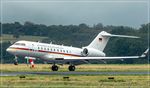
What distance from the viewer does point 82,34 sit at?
125938 mm

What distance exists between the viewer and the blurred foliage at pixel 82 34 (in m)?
111

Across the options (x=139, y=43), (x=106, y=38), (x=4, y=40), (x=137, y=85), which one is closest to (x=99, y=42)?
(x=106, y=38)

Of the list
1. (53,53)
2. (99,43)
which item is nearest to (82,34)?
(99,43)

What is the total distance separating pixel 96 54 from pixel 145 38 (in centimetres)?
4884

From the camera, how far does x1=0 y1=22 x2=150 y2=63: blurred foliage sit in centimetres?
11112

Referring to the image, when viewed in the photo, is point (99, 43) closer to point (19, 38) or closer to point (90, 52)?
point (90, 52)

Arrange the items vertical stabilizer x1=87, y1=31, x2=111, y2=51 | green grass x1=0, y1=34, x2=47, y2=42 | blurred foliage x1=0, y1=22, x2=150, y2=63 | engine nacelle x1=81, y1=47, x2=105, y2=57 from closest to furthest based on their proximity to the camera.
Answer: engine nacelle x1=81, y1=47, x2=105, y2=57, vertical stabilizer x1=87, y1=31, x2=111, y2=51, blurred foliage x1=0, y1=22, x2=150, y2=63, green grass x1=0, y1=34, x2=47, y2=42

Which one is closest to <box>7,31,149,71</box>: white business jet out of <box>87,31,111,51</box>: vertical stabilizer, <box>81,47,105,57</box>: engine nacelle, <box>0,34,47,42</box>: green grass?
<box>81,47,105,57</box>: engine nacelle

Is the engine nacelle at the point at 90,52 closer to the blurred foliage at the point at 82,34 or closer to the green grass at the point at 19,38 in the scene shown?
the blurred foliage at the point at 82,34

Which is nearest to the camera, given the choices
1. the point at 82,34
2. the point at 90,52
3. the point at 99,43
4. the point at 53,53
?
the point at 53,53

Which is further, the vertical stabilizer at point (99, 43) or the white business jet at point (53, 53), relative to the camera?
the vertical stabilizer at point (99, 43)

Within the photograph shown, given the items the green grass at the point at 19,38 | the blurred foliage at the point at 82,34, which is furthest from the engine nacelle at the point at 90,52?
the green grass at the point at 19,38

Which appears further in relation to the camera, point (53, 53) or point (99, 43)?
point (99, 43)

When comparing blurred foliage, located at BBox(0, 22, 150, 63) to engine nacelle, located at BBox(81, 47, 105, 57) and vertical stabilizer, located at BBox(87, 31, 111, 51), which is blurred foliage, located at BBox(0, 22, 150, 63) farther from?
engine nacelle, located at BBox(81, 47, 105, 57)
